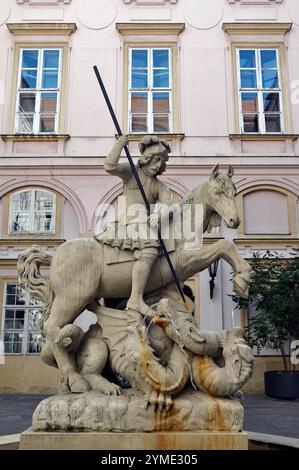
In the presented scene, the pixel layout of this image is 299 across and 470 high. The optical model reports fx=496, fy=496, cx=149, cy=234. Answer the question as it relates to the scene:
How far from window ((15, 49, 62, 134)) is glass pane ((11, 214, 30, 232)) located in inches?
83.4

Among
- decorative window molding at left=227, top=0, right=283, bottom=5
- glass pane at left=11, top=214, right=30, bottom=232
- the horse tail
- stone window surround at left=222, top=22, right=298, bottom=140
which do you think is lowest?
the horse tail

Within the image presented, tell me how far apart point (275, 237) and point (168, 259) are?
7.98 m

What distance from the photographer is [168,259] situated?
11.2 ft

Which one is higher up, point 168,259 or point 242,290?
point 168,259

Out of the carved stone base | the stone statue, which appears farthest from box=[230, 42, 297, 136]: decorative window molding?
the carved stone base

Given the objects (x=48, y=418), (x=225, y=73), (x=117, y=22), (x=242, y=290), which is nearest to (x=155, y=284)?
(x=242, y=290)

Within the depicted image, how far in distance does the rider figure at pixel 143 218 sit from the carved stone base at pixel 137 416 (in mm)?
647

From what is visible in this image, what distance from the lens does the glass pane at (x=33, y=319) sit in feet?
35.3

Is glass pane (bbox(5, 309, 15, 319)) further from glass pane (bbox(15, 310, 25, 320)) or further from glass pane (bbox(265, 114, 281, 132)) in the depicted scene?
glass pane (bbox(265, 114, 281, 132))

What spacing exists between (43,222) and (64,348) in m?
8.43

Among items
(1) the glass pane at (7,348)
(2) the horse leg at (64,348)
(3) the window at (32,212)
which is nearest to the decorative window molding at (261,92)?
(3) the window at (32,212)

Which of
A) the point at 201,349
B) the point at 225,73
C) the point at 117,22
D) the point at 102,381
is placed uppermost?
the point at 117,22

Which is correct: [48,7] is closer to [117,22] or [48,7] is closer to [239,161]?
[117,22]

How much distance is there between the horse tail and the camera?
3.56m
